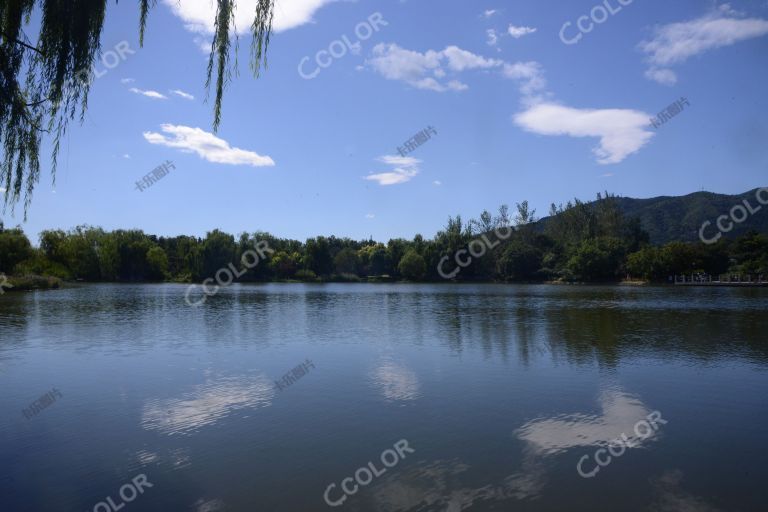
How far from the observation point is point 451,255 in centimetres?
10844

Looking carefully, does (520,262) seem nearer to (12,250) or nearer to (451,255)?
(451,255)

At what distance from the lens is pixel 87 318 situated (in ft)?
88.9

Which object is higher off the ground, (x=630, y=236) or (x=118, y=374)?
(x=630, y=236)

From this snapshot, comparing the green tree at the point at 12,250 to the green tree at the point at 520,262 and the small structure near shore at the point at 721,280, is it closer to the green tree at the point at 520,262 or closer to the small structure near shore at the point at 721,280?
the green tree at the point at 520,262

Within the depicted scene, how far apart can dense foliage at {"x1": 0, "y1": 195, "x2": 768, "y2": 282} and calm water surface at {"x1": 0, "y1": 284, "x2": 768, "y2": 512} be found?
225ft

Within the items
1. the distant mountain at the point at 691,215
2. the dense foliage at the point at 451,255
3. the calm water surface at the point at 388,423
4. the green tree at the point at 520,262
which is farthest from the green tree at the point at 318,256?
the distant mountain at the point at 691,215

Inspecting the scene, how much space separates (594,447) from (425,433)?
2.64 m

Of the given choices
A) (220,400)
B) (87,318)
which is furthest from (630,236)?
(220,400)

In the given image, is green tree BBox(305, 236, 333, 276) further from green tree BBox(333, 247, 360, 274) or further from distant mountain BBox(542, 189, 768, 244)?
distant mountain BBox(542, 189, 768, 244)

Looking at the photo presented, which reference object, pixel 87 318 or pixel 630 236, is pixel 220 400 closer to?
pixel 87 318

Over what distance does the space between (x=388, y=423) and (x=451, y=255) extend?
100 m

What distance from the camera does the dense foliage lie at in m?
85.0

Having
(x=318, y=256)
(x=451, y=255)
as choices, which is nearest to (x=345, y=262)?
(x=318, y=256)

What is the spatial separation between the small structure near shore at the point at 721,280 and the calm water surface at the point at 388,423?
2650 inches
